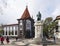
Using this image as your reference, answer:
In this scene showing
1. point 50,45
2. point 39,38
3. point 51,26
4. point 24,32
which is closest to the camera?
point 50,45

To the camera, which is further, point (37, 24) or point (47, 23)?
point (47, 23)

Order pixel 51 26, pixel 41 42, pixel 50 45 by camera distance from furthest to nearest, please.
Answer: pixel 51 26
pixel 41 42
pixel 50 45

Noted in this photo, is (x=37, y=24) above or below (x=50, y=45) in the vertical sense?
above

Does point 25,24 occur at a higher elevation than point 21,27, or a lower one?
higher

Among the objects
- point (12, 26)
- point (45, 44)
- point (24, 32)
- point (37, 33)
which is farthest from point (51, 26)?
point (45, 44)

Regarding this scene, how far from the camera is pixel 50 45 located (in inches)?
930

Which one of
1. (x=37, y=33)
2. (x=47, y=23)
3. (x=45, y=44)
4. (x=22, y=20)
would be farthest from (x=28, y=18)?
(x=45, y=44)

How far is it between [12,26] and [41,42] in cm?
3903

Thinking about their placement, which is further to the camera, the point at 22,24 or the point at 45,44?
the point at 22,24

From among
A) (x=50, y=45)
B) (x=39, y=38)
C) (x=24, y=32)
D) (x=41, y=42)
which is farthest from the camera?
(x=24, y=32)

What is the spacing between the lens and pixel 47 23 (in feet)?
196

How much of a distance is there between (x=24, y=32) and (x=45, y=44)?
1476 inches

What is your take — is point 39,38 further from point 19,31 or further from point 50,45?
point 19,31

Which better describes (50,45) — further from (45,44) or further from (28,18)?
(28,18)
